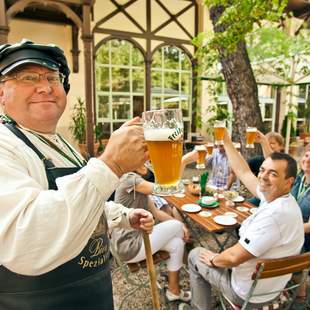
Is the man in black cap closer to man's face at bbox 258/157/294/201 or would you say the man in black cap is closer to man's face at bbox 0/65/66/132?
man's face at bbox 0/65/66/132

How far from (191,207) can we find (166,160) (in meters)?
2.10

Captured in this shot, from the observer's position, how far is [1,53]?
42.2 inches

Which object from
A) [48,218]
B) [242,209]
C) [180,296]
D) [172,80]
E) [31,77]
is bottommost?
[180,296]

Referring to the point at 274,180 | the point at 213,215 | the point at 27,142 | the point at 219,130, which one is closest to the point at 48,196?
the point at 27,142

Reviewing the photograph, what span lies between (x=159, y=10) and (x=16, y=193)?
10.7 m

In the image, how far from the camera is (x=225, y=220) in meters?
2.59

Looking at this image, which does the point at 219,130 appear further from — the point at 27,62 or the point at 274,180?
the point at 27,62

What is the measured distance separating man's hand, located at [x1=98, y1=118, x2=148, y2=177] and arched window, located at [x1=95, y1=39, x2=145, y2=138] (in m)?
8.80

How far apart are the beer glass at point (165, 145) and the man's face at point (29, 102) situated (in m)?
0.49

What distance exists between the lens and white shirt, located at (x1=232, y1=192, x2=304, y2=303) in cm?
175

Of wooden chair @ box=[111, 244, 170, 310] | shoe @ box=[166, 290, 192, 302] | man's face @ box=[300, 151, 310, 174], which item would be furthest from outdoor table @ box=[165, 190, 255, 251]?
man's face @ box=[300, 151, 310, 174]

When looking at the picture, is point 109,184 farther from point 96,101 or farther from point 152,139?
point 96,101

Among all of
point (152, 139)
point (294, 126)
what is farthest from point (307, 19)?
point (152, 139)

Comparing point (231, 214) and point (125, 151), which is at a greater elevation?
point (125, 151)
